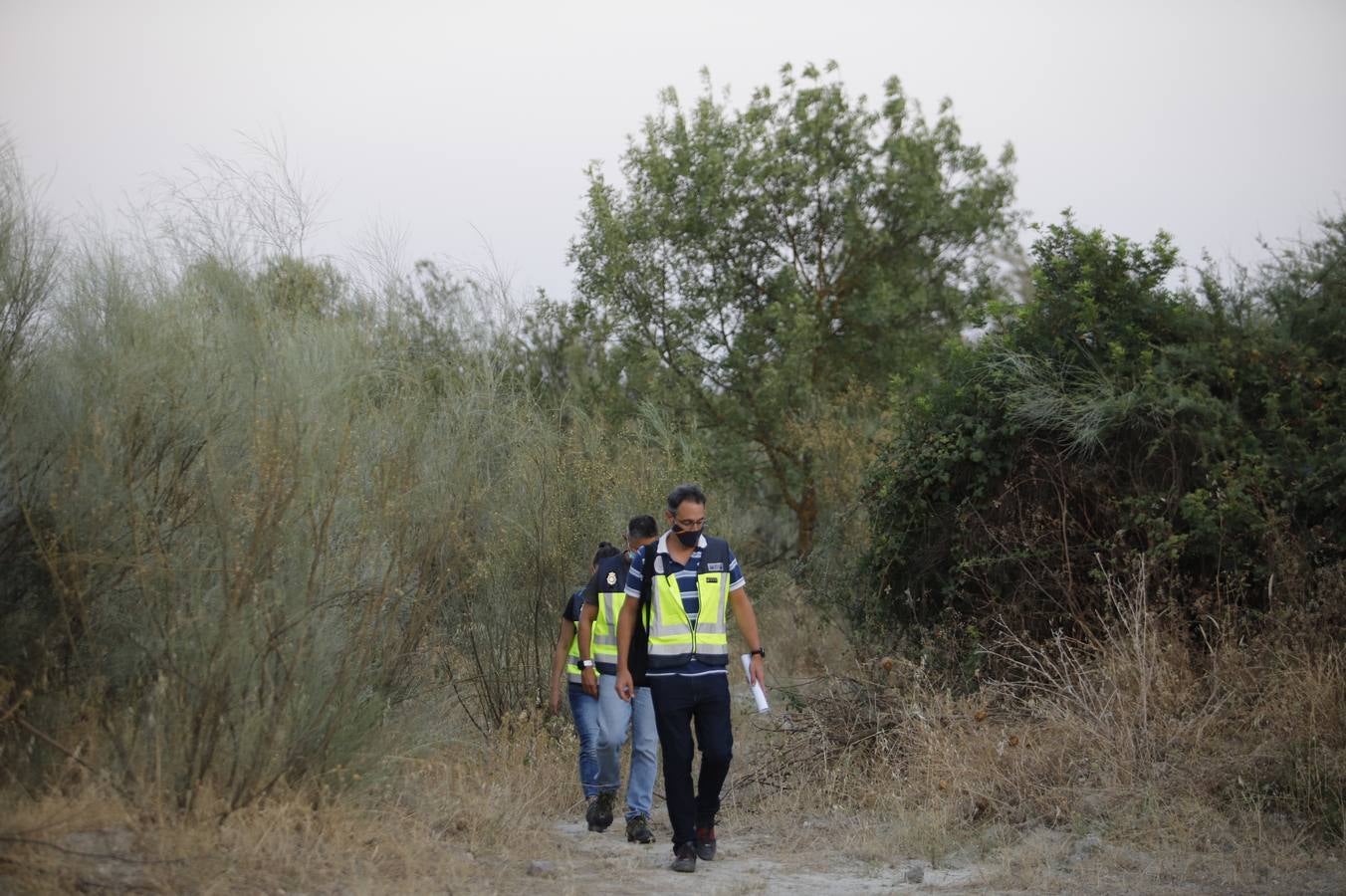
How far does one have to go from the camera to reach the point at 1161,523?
977cm

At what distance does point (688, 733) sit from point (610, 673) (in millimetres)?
1420

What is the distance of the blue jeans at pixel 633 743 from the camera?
7.92 metres

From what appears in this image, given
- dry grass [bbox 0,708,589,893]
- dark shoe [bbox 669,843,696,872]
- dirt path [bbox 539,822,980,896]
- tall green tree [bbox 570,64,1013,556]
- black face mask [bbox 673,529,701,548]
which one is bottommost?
dirt path [bbox 539,822,980,896]

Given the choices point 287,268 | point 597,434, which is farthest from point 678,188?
point 287,268

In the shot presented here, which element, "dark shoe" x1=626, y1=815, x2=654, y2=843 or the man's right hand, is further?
"dark shoe" x1=626, y1=815, x2=654, y2=843

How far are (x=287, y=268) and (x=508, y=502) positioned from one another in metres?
2.74

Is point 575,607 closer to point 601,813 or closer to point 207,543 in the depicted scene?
point 601,813

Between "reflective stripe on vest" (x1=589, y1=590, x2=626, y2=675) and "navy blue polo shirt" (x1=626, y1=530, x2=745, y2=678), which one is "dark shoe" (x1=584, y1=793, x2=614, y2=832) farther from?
"navy blue polo shirt" (x1=626, y1=530, x2=745, y2=678)

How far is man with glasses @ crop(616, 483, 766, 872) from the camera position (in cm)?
692

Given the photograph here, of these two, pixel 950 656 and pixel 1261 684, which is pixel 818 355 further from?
pixel 1261 684

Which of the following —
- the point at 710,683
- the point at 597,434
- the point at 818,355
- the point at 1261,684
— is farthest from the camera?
the point at 818,355

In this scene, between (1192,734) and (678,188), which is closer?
(1192,734)

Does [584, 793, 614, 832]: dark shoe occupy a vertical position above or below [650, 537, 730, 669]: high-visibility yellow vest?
below

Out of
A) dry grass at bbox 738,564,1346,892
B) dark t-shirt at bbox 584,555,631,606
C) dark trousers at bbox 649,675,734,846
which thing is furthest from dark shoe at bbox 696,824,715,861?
dark t-shirt at bbox 584,555,631,606
